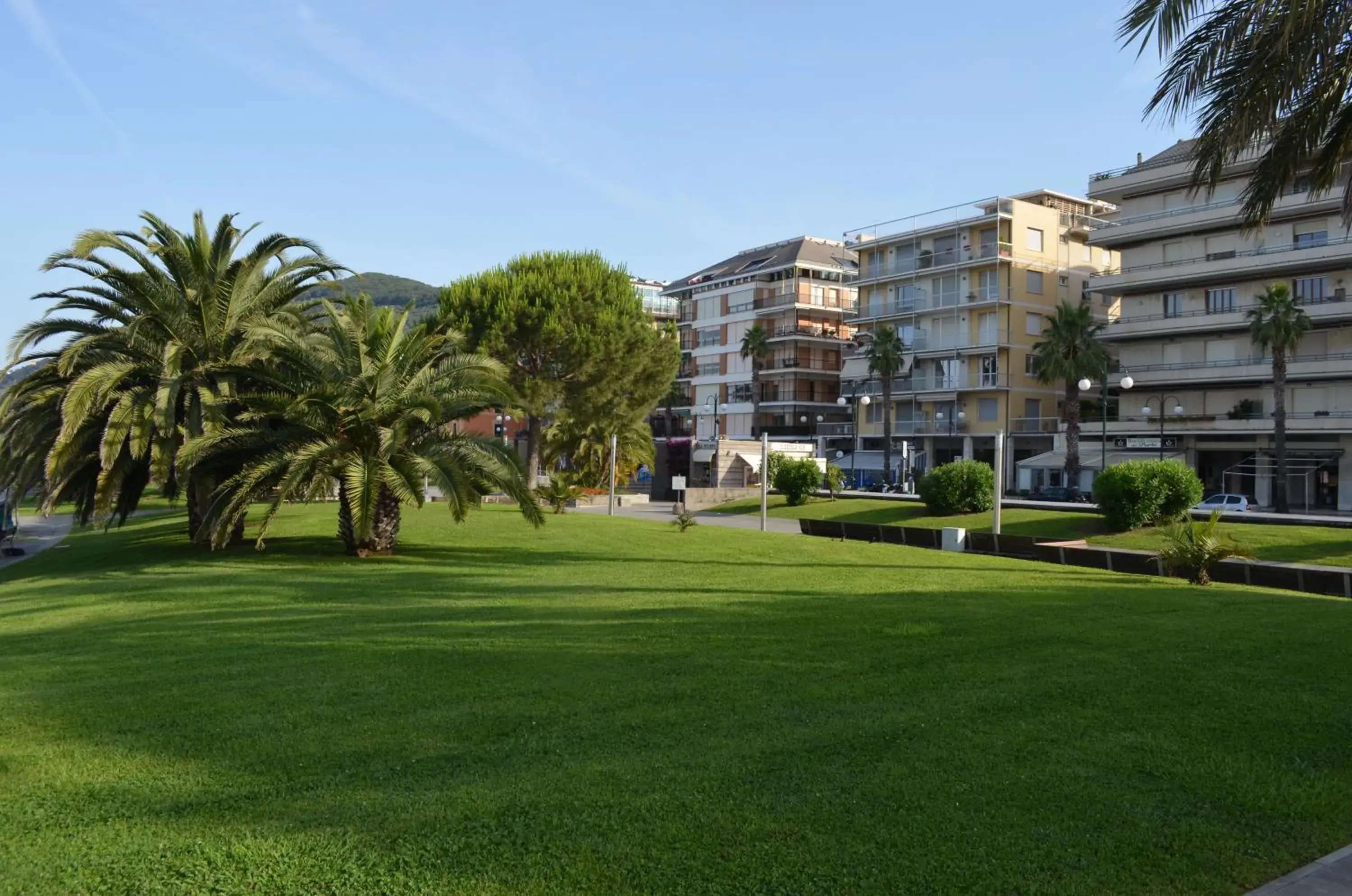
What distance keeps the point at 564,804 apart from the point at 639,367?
45.7m

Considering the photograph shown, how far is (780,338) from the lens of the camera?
8144 centimetres

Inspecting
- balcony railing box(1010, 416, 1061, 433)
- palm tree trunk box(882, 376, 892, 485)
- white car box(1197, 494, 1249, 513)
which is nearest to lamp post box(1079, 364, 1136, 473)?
balcony railing box(1010, 416, 1061, 433)

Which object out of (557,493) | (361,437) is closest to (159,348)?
(361,437)

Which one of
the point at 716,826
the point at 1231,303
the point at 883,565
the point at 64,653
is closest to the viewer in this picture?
the point at 716,826

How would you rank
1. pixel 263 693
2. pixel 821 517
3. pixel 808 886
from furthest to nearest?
pixel 821 517
pixel 263 693
pixel 808 886

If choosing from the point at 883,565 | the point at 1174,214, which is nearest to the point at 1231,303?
the point at 1174,214

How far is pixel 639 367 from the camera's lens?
50062mm

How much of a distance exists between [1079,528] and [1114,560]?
11.7 m

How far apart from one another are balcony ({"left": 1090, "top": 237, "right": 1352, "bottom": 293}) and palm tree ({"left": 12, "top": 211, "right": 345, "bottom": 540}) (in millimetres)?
47208

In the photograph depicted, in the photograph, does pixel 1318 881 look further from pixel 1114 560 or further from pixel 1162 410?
pixel 1162 410

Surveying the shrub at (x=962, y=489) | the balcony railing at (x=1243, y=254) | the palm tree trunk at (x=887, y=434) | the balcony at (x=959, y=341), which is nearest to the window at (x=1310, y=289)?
the balcony railing at (x=1243, y=254)

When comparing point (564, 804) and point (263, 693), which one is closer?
point (564, 804)

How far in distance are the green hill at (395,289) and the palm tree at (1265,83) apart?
153131 mm

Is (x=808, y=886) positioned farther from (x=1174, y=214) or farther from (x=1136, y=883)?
(x=1174, y=214)
